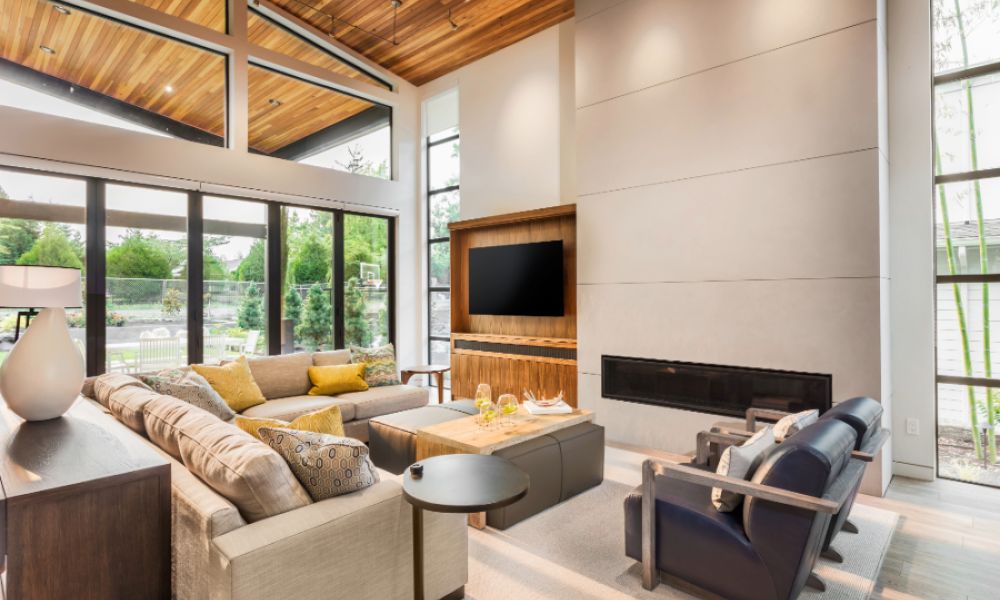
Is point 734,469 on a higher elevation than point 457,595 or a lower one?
higher

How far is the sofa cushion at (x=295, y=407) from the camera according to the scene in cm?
408

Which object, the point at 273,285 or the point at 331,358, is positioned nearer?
the point at 331,358

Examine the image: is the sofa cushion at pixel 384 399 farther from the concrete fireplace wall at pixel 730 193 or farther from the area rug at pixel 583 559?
the area rug at pixel 583 559

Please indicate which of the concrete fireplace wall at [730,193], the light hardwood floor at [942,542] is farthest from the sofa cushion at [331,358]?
the light hardwood floor at [942,542]

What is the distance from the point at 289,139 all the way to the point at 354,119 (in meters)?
1.08

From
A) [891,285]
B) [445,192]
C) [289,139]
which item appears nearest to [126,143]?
[289,139]

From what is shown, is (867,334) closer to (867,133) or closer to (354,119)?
(867,133)

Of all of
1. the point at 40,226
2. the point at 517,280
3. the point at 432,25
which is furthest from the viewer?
the point at 432,25

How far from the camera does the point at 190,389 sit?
365 centimetres

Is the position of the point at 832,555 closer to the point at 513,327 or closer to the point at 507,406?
the point at 507,406

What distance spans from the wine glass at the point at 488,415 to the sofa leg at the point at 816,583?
6.09 feet

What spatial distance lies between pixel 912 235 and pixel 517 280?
3.48m

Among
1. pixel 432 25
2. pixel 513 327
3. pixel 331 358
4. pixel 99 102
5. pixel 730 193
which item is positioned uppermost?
pixel 432 25

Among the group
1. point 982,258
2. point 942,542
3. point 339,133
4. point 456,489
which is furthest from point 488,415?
point 339,133
